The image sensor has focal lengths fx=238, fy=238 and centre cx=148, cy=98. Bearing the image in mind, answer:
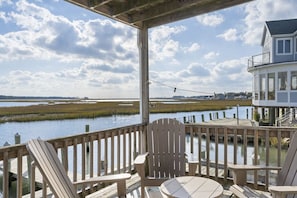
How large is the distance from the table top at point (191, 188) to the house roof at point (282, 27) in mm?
11476

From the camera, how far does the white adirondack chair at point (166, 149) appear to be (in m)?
3.47

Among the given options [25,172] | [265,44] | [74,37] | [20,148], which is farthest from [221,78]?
[265,44]

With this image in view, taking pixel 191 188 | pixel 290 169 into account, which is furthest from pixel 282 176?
pixel 191 188

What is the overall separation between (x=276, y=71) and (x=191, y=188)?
1103 centimetres

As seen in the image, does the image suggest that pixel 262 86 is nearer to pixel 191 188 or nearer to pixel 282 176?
pixel 282 176

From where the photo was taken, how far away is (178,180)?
2604 mm

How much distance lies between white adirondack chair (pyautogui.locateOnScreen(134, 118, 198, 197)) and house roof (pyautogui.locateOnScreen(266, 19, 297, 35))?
10.6m

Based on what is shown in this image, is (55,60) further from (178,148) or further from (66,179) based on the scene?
(66,179)

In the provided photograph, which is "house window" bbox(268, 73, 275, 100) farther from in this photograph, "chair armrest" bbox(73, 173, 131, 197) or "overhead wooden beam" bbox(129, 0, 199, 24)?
"chair armrest" bbox(73, 173, 131, 197)

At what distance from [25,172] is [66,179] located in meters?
6.20

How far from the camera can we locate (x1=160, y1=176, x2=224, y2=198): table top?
219cm

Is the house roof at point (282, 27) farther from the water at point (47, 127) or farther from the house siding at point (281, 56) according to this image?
the water at point (47, 127)

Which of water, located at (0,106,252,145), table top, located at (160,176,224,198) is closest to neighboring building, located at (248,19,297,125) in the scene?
water, located at (0,106,252,145)

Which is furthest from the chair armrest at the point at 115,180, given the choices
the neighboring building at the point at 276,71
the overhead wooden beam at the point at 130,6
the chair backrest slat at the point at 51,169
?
the neighboring building at the point at 276,71
